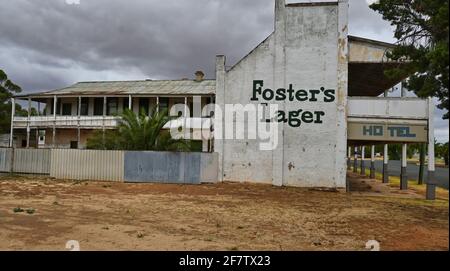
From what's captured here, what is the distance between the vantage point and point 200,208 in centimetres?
1406

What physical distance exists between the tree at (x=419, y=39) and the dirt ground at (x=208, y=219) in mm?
4059

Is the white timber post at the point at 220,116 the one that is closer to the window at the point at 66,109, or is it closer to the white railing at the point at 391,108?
the white railing at the point at 391,108

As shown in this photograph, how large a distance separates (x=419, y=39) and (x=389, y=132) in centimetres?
866

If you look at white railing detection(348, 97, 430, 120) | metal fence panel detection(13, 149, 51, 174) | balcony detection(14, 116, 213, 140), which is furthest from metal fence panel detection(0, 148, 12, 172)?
white railing detection(348, 97, 430, 120)

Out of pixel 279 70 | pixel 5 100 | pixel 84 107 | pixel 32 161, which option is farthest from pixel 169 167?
pixel 5 100

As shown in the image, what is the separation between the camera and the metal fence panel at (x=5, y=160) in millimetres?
24297

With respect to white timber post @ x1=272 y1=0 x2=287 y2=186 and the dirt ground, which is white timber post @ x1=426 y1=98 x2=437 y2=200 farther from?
white timber post @ x1=272 y1=0 x2=287 y2=186

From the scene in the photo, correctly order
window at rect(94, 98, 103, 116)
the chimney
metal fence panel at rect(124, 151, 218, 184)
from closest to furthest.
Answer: metal fence panel at rect(124, 151, 218, 184) → window at rect(94, 98, 103, 116) → the chimney

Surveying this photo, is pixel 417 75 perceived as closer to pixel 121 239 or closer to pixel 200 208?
pixel 200 208

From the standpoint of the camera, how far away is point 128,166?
73.7ft

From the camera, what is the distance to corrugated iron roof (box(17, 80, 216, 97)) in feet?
101

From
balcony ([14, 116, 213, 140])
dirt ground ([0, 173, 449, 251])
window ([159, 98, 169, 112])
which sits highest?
window ([159, 98, 169, 112])

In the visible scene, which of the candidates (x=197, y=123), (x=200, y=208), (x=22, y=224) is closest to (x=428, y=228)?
(x=200, y=208)

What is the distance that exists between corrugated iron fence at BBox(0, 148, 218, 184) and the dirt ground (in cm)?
224
